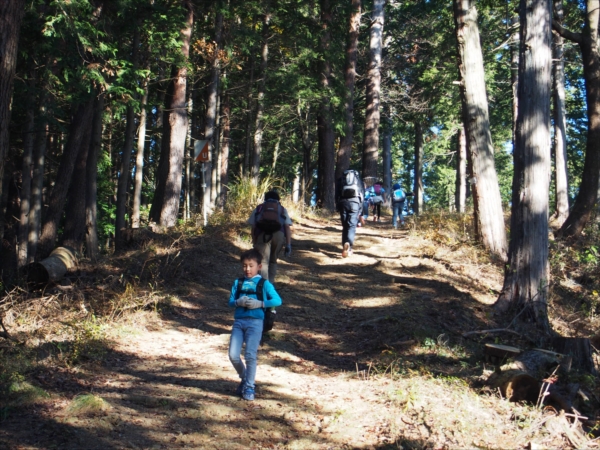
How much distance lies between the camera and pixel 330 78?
22641 mm

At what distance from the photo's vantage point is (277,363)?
25.4ft

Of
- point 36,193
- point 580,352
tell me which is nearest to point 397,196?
point 36,193

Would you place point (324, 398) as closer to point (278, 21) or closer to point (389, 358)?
point (389, 358)

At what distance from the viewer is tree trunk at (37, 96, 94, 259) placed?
47.6 feet

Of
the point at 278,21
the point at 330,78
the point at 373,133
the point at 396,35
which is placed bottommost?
the point at 373,133

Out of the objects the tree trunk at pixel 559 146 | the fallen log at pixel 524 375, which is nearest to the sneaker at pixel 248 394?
the fallen log at pixel 524 375

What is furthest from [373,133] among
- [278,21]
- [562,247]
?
[562,247]

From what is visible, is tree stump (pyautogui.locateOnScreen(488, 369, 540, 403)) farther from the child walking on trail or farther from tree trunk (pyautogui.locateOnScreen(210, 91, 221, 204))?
tree trunk (pyautogui.locateOnScreen(210, 91, 221, 204))

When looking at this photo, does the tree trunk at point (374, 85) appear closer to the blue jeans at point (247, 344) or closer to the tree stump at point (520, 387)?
the tree stump at point (520, 387)

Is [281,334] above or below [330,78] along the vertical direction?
below

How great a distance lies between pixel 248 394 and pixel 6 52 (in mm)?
4534

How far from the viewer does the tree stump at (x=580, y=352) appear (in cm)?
695

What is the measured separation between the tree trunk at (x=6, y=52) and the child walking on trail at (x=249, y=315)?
2.97 meters

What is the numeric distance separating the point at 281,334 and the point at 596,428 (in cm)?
461
